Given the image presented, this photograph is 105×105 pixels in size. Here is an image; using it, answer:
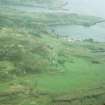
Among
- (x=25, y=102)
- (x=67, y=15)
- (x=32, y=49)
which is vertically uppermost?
(x=67, y=15)

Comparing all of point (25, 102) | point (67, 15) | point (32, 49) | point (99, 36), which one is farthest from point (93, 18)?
point (25, 102)

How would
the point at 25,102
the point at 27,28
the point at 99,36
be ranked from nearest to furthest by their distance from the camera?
1. the point at 25,102
2. the point at 27,28
3. the point at 99,36

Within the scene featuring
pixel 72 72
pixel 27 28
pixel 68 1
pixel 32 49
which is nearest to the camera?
pixel 72 72

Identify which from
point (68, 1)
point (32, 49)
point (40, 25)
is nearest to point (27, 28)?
point (40, 25)

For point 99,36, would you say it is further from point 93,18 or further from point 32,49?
point 32,49

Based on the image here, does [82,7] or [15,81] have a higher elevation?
[82,7]

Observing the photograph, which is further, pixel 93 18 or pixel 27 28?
pixel 93 18

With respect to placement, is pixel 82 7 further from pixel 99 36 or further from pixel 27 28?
pixel 27 28
